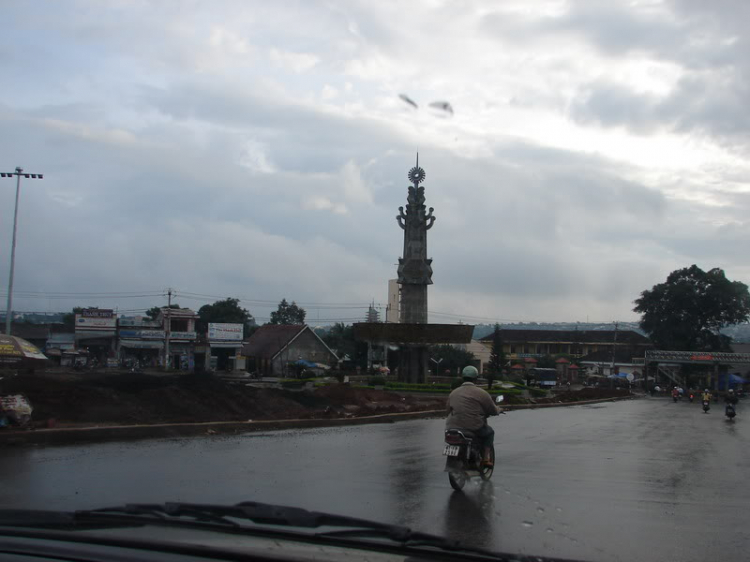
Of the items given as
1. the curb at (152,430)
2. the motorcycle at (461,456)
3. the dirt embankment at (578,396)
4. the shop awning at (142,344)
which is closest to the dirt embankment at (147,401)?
the curb at (152,430)

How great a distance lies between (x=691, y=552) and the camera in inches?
251

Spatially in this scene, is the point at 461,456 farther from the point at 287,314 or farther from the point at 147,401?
the point at 287,314

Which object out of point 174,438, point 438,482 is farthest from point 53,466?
point 438,482

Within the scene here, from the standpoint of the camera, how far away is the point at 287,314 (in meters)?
118

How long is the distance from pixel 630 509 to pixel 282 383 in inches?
1564

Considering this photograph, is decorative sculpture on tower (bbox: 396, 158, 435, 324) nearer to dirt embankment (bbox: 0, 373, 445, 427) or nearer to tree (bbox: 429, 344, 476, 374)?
dirt embankment (bbox: 0, 373, 445, 427)

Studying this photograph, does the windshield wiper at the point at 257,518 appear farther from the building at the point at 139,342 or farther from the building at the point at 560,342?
the building at the point at 560,342

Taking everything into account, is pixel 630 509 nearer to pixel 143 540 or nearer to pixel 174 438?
pixel 143 540

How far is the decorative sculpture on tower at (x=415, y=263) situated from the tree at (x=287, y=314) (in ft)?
223

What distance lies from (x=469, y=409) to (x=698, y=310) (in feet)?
268

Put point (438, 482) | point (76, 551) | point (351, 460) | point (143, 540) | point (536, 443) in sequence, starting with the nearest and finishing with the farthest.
→ point (76, 551) < point (143, 540) < point (438, 482) < point (351, 460) < point (536, 443)

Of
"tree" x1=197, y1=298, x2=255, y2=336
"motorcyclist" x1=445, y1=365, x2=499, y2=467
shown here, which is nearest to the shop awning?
"tree" x1=197, y1=298, x2=255, y2=336

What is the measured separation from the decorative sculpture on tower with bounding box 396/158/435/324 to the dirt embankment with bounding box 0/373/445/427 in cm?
2689

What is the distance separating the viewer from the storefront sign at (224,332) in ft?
239
